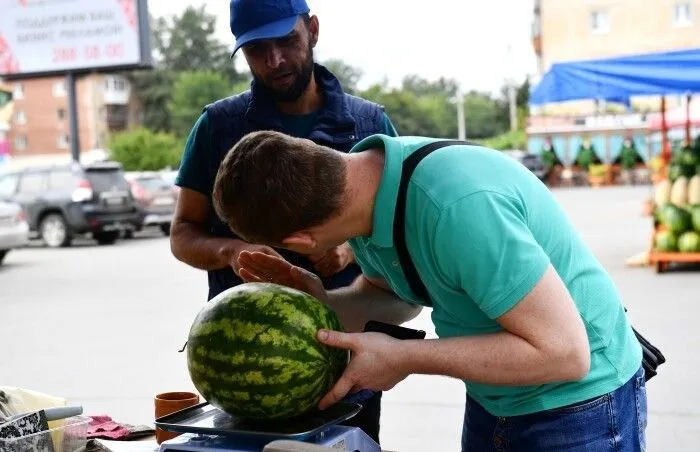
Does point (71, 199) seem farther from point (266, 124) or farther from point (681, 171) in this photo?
point (266, 124)

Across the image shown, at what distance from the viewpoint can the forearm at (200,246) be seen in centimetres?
273

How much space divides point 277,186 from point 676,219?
10.8m

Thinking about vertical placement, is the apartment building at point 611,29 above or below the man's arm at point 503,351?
above

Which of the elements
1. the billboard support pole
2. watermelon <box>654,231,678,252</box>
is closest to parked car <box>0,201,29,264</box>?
the billboard support pole

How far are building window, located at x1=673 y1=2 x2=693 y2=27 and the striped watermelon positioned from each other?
1777 inches

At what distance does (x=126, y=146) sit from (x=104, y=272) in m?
33.8

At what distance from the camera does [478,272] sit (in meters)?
1.72

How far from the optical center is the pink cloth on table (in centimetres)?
252

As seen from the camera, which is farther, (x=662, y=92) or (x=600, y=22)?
(x=600, y=22)

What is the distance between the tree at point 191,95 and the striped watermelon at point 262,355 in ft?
211

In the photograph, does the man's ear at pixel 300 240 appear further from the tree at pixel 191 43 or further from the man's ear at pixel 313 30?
the tree at pixel 191 43

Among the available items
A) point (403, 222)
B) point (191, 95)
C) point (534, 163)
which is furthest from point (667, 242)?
point (191, 95)

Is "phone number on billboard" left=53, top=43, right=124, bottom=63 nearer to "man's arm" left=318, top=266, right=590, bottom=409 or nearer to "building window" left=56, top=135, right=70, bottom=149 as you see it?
"man's arm" left=318, top=266, right=590, bottom=409

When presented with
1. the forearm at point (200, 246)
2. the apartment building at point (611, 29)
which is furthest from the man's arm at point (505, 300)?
the apartment building at point (611, 29)
